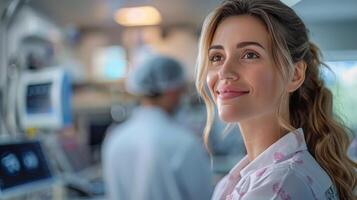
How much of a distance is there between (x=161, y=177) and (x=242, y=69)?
95 centimetres

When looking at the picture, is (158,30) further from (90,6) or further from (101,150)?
(101,150)

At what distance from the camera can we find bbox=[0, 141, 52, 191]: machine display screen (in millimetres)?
1584

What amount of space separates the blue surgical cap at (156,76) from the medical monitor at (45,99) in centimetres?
29

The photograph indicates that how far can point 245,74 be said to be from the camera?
32.0 inches

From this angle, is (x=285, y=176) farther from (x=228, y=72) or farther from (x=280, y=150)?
(x=228, y=72)

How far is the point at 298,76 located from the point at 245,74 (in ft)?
0.43

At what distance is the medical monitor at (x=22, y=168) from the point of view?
1.58 meters

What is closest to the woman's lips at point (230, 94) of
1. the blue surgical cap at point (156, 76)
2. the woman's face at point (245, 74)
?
the woman's face at point (245, 74)

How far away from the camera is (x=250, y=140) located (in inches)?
35.9

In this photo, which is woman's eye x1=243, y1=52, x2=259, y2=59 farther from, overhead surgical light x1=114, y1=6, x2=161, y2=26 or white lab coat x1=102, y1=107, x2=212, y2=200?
overhead surgical light x1=114, y1=6, x2=161, y2=26

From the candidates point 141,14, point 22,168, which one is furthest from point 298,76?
point 141,14

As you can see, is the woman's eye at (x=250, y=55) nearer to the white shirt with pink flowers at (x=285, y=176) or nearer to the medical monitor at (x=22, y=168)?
the white shirt with pink flowers at (x=285, y=176)

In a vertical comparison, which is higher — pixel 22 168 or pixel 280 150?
pixel 280 150

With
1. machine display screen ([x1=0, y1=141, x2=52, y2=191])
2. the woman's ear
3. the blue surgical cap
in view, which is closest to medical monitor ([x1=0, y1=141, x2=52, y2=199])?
machine display screen ([x1=0, y1=141, x2=52, y2=191])
